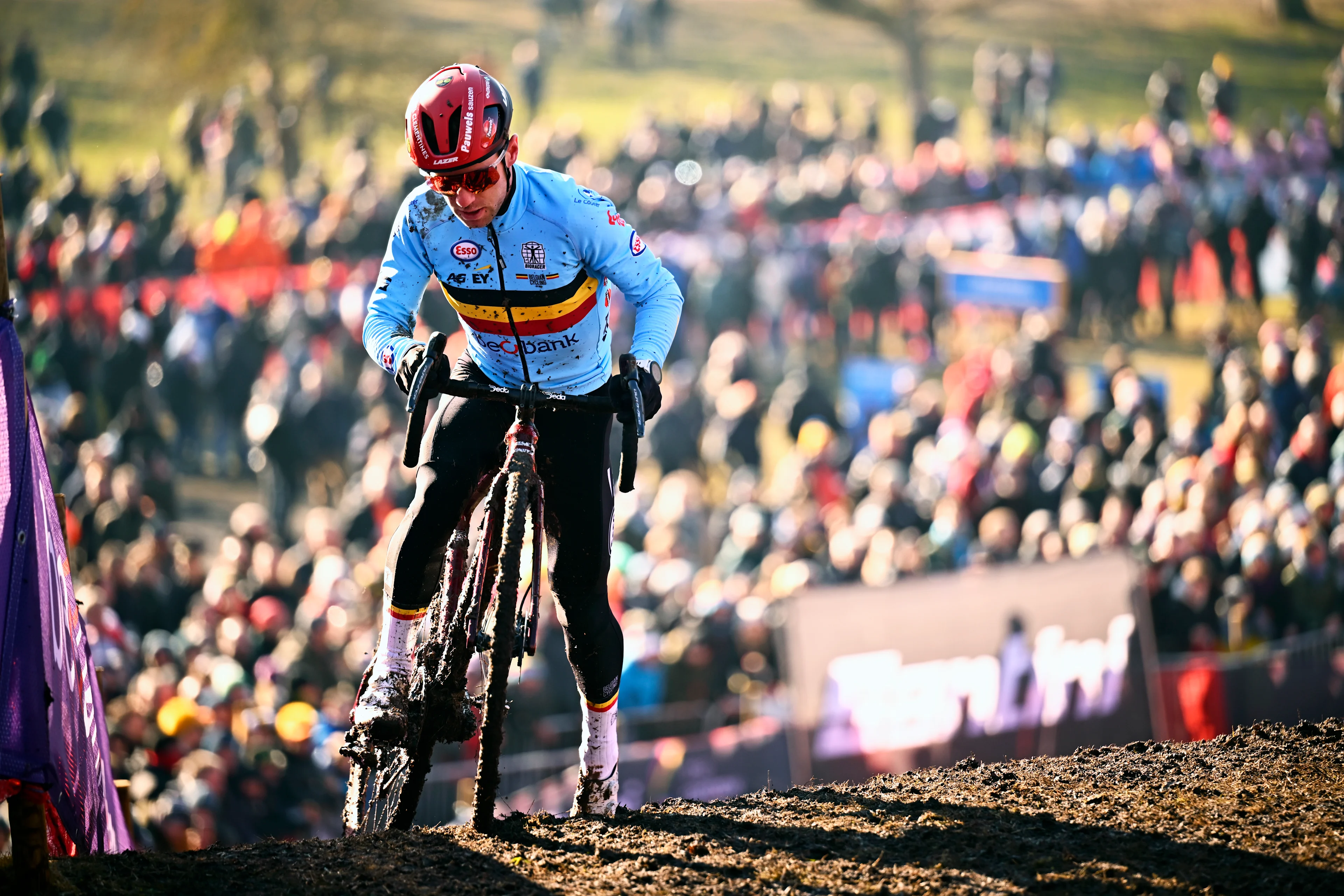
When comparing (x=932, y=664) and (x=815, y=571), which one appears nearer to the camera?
(x=932, y=664)

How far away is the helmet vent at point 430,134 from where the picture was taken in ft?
18.2

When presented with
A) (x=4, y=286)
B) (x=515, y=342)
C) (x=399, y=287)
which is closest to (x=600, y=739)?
(x=515, y=342)

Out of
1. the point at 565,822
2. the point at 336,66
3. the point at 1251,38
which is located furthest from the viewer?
the point at 336,66

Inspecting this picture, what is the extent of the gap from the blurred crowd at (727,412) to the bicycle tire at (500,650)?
15.1 feet

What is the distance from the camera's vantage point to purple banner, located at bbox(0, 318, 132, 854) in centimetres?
482

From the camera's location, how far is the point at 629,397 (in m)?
5.59

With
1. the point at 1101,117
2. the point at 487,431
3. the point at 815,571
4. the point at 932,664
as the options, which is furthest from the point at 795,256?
the point at 487,431

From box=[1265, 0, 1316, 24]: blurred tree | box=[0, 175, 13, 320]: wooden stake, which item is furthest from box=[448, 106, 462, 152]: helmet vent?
box=[1265, 0, 1316, 24]: blurred tree

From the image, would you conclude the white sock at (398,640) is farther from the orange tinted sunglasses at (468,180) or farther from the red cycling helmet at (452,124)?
the red cycling helmet at (452,124)

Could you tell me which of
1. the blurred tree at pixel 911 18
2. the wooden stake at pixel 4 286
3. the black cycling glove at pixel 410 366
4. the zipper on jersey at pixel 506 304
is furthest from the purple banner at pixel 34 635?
the blurred tree at pixel 911 18

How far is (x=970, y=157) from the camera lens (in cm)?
2323

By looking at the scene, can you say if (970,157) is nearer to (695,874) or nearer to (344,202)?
(344,202)

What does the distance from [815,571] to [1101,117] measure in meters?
12.7

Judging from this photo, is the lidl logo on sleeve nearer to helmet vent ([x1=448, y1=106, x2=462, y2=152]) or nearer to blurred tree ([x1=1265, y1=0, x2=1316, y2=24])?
helmet vent ([x1=448, y1=106, x2=462, y2=152])
